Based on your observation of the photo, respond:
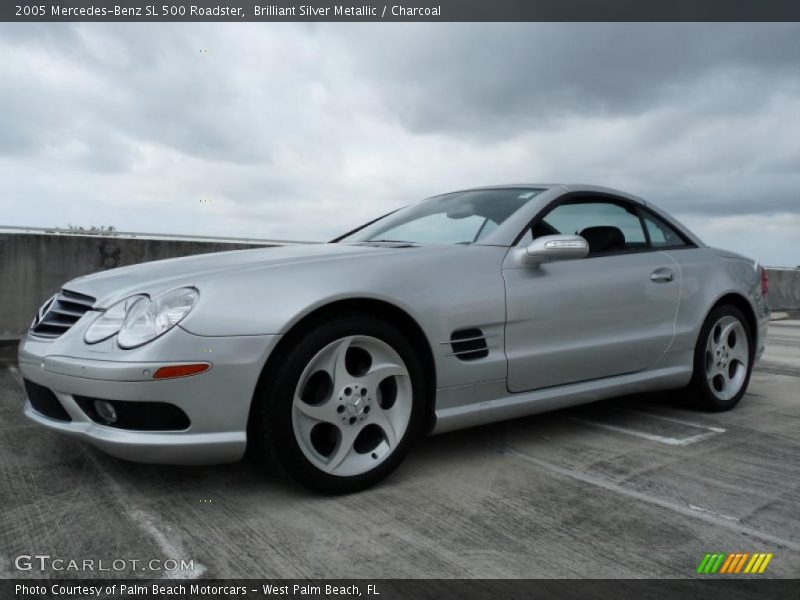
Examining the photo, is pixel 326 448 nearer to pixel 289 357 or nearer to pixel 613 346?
pixel 289 357

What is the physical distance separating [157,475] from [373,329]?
114 cm

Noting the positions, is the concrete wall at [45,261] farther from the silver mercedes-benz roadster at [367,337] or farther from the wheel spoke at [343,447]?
the wheel spoke at [343,447]

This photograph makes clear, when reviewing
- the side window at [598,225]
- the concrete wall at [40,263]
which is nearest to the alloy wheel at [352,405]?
the side window at [598,225]

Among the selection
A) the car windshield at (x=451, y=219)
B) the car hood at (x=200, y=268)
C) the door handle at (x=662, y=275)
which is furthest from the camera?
the door handle at (x=662, y=275)

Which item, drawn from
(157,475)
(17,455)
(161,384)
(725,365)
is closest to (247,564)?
(161,384)

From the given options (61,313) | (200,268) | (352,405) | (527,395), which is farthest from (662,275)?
(61,313)

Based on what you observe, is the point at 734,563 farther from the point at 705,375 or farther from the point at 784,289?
the point at 784,289

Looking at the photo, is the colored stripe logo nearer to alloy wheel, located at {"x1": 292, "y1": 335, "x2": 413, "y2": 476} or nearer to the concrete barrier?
alloy wheel, located at {"x1": 292, "y1": 335, "x2": 413, "y2": 476}

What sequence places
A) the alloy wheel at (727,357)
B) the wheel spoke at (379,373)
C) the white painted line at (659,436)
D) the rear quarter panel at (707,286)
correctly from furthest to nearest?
the alloy wheel at (727,357) → the rear quarter panel at (707,286) → the white painted line at (659,436) → the wheel spoke at (379,373)

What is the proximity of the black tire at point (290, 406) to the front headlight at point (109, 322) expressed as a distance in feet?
1.91

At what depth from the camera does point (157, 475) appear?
283 cm

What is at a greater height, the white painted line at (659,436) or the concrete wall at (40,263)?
the concrete wall at (40,263)

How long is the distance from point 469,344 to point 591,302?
32.5 inches

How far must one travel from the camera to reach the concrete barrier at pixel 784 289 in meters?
13.9
